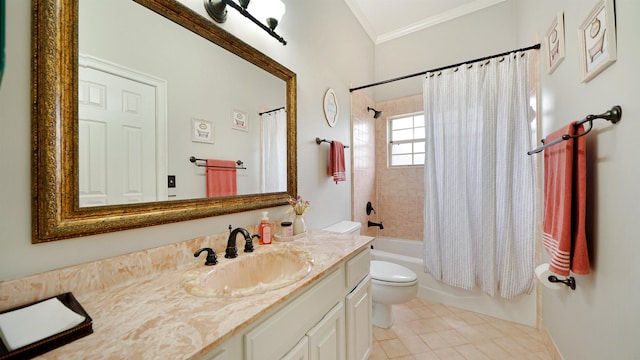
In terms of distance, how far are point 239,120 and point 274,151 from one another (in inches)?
12.0

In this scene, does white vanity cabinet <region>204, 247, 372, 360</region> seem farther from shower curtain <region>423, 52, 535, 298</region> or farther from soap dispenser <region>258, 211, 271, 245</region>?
shower curtain <region>423, 52, 535, 298</region>

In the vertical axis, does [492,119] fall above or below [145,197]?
above

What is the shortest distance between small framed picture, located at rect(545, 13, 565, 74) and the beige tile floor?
1.90 m

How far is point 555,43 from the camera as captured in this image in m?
1.43

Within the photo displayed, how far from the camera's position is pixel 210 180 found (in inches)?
45.8

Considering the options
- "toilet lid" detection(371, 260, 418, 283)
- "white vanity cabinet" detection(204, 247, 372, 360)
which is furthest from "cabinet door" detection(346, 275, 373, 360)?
"toilet lid" detection(371, 260, 418, 283)

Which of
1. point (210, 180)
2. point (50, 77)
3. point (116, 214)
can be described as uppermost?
point (50, 77)

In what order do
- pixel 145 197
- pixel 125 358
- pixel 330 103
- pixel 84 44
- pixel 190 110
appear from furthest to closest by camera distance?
pixel 330 103
pixel 190 110
pixel 145 197
pixel 84 44
pixel 125 358

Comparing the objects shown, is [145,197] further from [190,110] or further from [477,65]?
[477,65]

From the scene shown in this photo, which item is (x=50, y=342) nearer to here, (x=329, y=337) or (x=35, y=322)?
(x=35, y=322)

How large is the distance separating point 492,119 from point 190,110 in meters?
2.24

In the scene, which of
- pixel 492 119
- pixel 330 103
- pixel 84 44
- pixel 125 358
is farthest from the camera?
pixel 330 103

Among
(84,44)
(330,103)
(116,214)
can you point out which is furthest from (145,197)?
(330,103)

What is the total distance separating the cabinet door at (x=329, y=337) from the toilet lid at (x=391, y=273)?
761 millimetres
